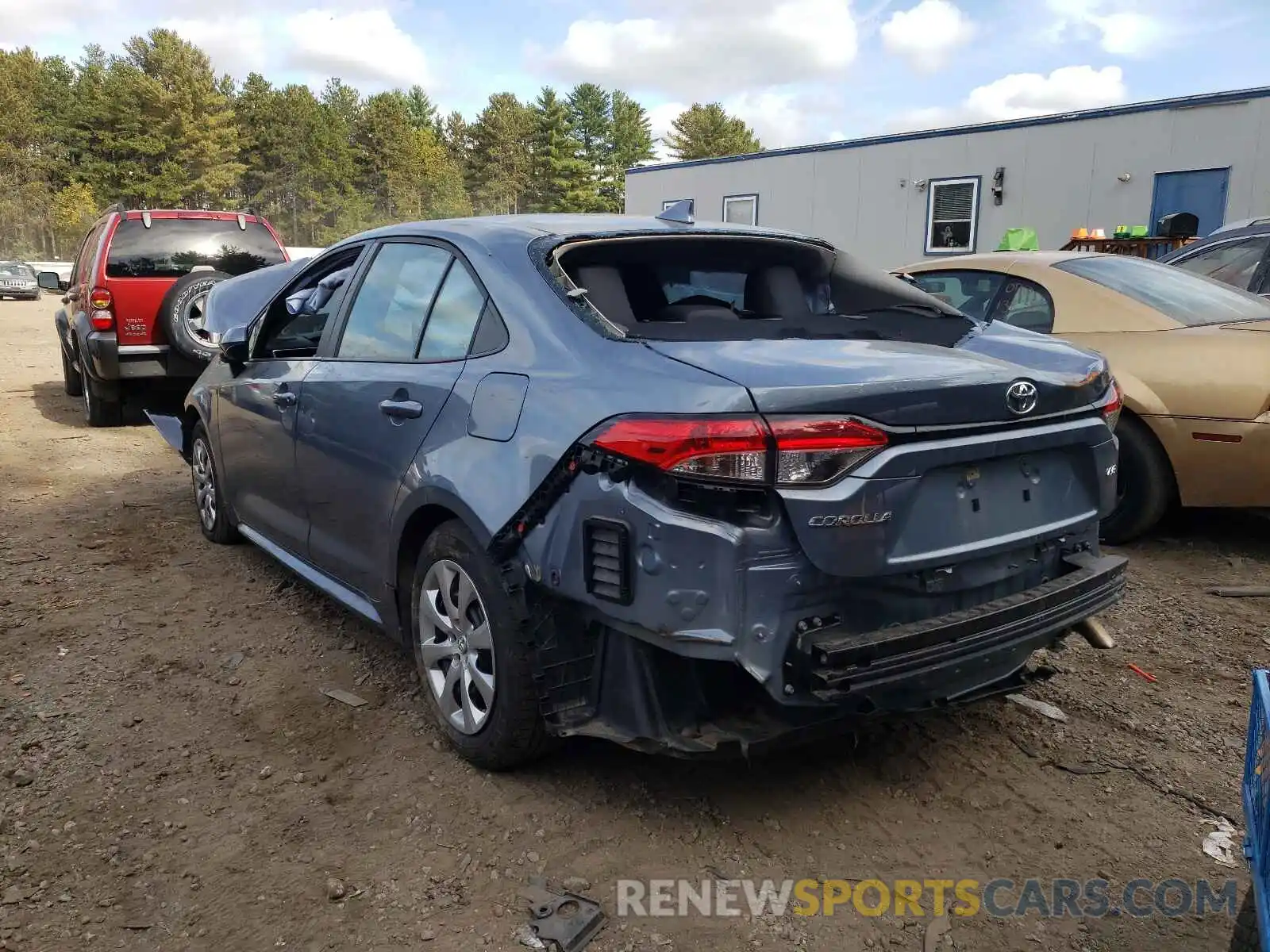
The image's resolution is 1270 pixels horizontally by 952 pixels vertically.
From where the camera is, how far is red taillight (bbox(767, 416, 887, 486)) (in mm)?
2248

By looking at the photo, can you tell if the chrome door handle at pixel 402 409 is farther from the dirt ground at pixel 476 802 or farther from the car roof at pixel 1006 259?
the car roof at pixel 1006 259

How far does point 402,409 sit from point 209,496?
2.68 m

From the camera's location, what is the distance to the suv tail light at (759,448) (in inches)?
88.3

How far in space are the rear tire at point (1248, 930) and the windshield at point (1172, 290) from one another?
3.70 meters

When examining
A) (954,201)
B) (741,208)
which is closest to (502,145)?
(741,208)

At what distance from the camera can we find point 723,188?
20078mm

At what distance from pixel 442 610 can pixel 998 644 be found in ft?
5.30

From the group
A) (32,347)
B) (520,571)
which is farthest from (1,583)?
(32,347)

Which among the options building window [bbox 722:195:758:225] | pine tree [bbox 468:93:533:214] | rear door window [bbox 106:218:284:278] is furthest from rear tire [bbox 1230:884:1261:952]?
pine tree [bbox 468:93:533:214]

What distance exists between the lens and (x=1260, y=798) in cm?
175

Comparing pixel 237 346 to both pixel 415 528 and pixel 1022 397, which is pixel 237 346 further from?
pixel 1022 397

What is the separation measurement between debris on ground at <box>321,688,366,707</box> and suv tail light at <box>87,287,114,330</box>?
5965 millimetres

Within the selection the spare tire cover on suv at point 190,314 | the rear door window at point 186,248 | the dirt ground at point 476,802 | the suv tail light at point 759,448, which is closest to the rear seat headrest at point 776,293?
the suv tail light at point 759,448

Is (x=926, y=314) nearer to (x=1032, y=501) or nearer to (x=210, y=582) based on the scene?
(x=1032, y=501)
